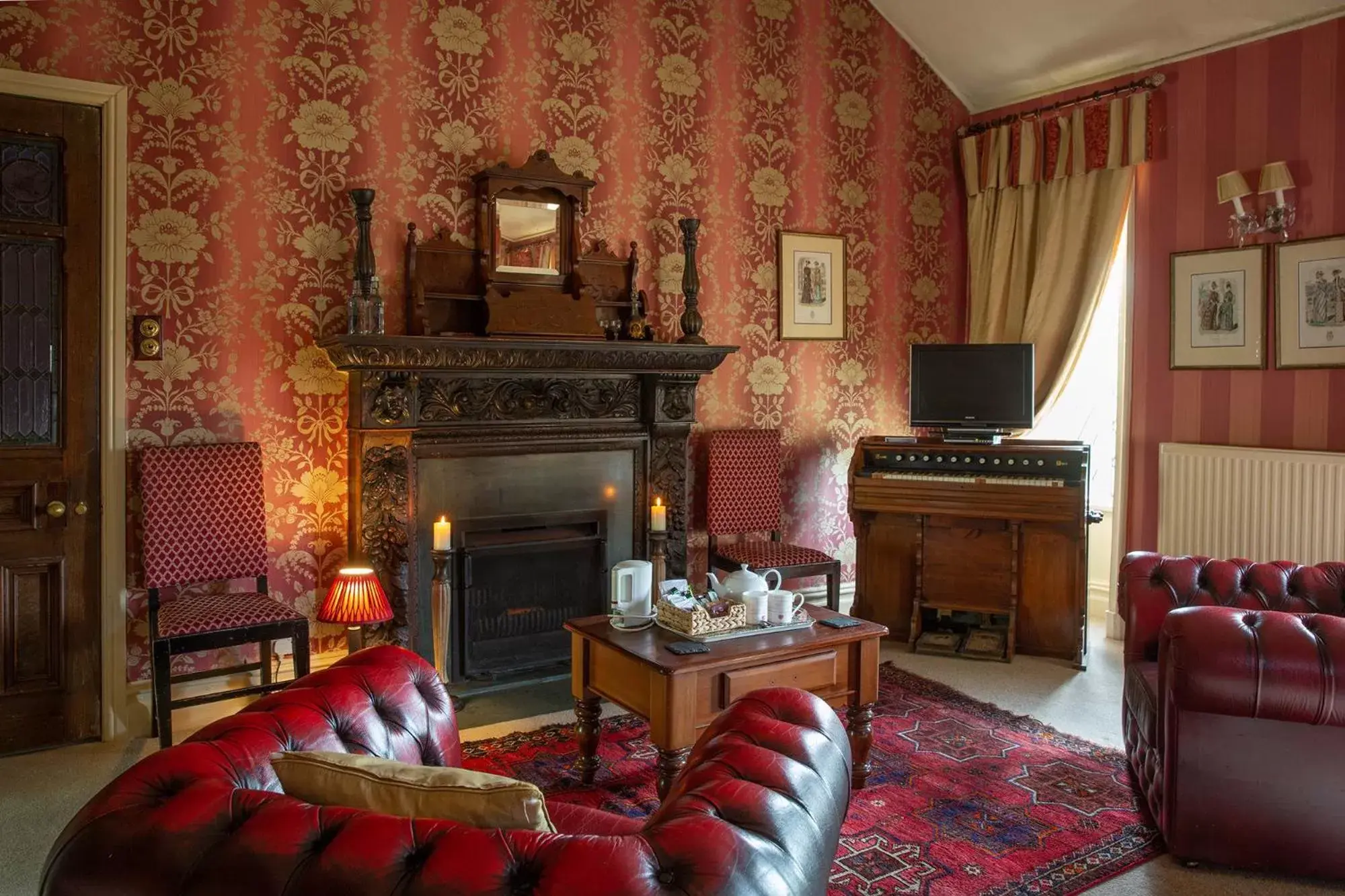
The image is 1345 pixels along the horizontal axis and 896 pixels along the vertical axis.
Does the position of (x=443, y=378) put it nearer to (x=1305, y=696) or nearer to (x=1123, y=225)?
(x=1305, y=696)

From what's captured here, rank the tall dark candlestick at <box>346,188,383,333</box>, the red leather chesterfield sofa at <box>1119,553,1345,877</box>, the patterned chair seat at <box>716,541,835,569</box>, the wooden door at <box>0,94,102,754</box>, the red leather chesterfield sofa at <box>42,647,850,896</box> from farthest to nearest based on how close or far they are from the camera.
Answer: the patterned chair seat at <box>716,541,835,569</box> → the tall dark candlestick at <box>346,188,383,333</box> → the wooden door at <box>0,94,102,754</box> → the red leather chesterfield sofa at <box>1119,553,1345,877</box> → the red leather chesterfield sofa at <box>42,647,850,896</box>

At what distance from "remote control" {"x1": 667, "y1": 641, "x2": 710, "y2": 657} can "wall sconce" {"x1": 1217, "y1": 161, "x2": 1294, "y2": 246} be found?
11.2 feet

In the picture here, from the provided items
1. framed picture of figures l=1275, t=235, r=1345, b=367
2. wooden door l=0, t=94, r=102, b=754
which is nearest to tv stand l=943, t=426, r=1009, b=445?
framed picture of figures l=1275, t=235, r=1345, b=367

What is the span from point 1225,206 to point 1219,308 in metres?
0.48

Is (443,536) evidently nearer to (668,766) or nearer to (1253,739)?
(668,766)

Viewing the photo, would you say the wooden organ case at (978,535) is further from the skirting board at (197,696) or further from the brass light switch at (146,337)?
the brass light switch at (146,337)

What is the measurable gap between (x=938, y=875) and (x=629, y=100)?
3644 mm

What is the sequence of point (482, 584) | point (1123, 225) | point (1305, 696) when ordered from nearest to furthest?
point (1305, 696) < point (482, 584) < point (1123, 225)

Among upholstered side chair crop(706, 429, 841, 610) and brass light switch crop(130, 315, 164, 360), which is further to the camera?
upholstered side chair crop(706, 429, 841, 610)

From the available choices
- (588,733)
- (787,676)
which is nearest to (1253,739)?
(787,676)

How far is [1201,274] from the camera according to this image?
4.74 m

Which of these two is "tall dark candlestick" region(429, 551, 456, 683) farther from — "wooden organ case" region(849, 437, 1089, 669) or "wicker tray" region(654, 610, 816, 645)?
"wooden organ case" region(849, 437, 1089, 669)

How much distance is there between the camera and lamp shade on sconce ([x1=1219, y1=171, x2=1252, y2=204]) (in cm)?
448

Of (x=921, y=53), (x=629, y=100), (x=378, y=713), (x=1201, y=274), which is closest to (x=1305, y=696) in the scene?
(x=378, y=713)
